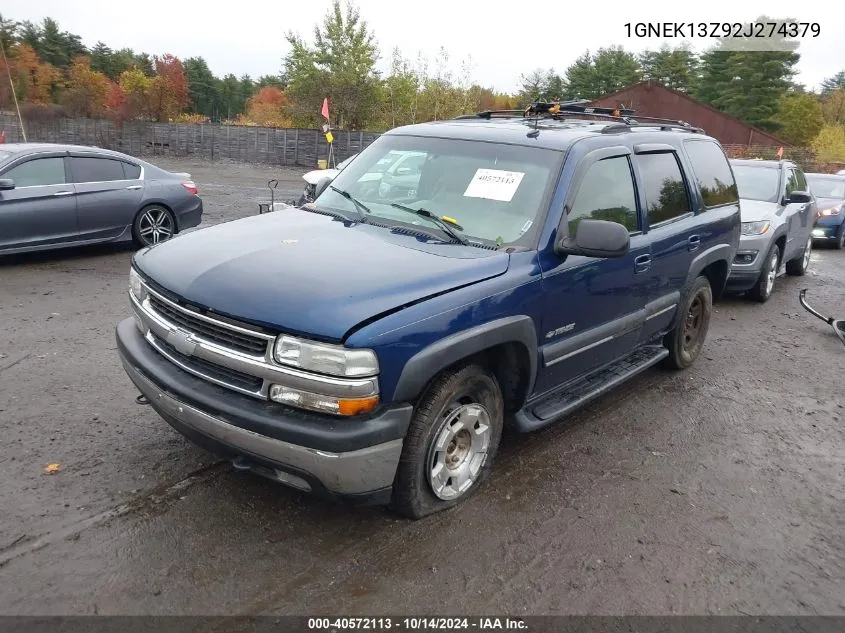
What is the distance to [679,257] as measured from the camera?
5070 mm

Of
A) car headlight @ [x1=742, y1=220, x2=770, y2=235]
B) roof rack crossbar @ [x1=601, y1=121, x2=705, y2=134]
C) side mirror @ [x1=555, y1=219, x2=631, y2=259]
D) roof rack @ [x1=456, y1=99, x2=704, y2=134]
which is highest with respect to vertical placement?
roof rack @ [x1=456, y1=99, x2=704, y2=134]

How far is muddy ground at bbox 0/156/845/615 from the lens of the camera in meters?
2.95

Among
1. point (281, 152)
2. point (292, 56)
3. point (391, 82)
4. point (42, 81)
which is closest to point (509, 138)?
point (281, 152)

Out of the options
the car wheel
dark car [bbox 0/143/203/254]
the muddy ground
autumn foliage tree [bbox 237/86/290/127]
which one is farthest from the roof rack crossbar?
autumn foliage tree [bbox 237/86/290/127]

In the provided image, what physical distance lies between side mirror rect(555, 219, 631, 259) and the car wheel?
25.3ft

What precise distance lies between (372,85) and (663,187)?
123 feet

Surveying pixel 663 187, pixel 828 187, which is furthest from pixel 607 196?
pixel 828 187

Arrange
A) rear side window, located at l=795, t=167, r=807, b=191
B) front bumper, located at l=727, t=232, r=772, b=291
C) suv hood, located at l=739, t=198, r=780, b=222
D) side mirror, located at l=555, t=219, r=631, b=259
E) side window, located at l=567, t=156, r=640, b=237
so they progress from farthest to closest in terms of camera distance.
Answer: rear side window, located at l=795, t=167, r=807, b=191 → suv hood, located at l=739, t=198, r=780, b=222 → front bumper, located at l=727, t=232, r=772, b=291 → side window, located at l=567, t=156, r=640, b=237 → side mirror, located at l=555, t=219, r=631, b=259

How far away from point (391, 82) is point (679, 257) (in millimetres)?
38207

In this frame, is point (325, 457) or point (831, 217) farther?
point (831, 217)

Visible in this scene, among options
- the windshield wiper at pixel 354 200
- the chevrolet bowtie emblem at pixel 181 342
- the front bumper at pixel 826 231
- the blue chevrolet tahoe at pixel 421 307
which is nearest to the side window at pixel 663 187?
the blue chevrolet tahoe at pixel 421 307

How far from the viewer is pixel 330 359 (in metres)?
2.79

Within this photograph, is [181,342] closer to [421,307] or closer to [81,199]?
[421,307]

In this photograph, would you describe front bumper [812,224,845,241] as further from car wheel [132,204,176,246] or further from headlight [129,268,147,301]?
headlight [129,268,147,301]
